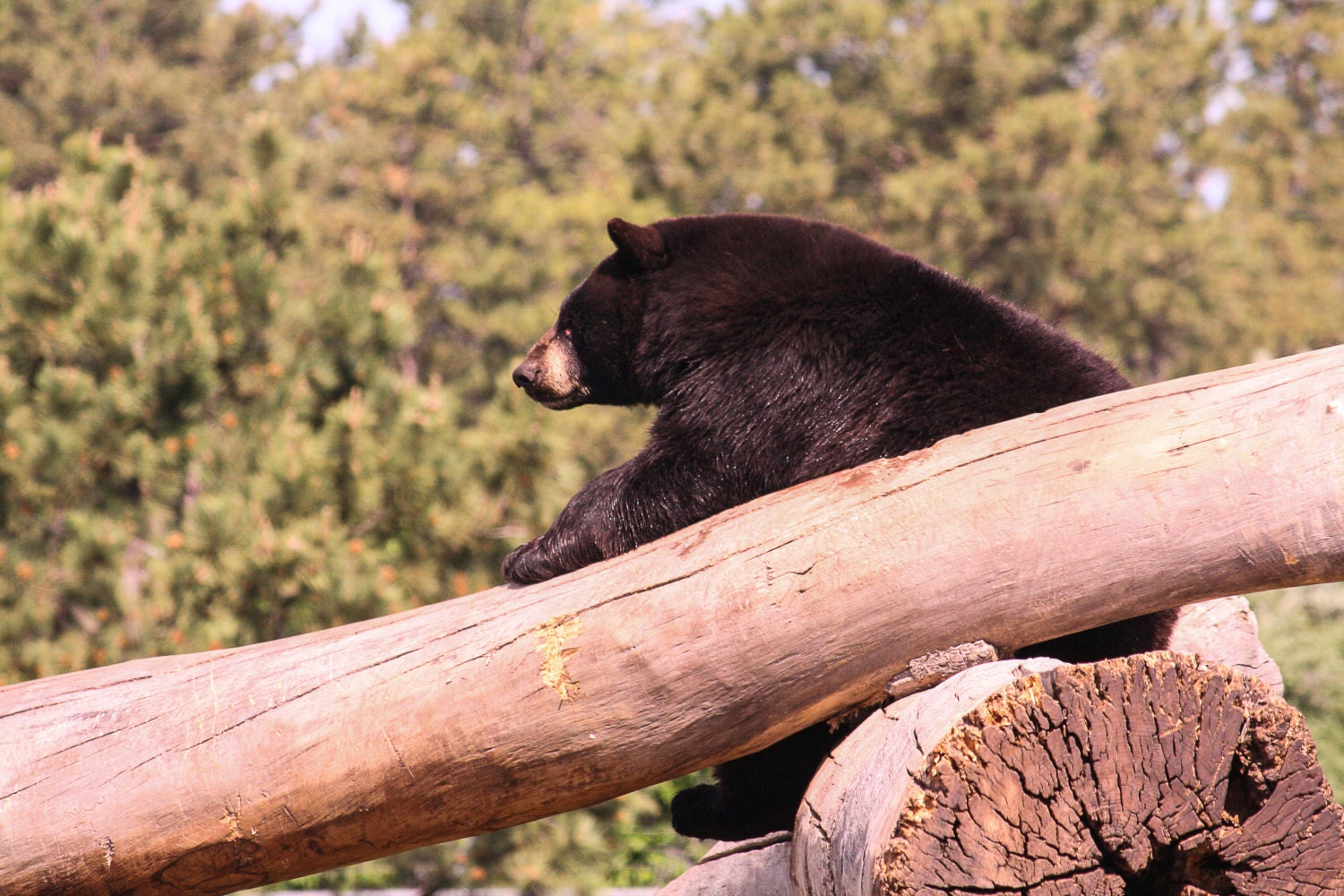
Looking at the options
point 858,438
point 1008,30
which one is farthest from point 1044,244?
point 858,438

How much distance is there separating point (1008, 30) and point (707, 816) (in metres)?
20.6

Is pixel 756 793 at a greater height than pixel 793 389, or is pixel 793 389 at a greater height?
pixel 793 389

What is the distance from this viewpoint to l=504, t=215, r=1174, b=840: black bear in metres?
3.26

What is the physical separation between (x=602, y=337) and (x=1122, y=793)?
7.69ft

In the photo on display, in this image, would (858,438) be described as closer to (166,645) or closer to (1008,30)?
(166,645)

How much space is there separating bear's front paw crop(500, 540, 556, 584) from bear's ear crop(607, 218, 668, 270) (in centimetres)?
100

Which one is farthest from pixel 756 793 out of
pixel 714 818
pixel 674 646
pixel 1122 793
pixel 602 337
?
pixel 602 337

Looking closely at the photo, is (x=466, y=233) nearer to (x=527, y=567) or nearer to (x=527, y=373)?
(x=527, y=373)

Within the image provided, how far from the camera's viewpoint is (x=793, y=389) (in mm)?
3438

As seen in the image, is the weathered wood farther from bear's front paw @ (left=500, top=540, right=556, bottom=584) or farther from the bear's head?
the bear's head

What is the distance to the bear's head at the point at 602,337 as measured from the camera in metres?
3.96

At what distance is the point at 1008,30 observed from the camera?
2169 cm

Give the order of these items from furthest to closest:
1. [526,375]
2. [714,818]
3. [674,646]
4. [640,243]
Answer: [526,375]
[640,243]
[714,818]
[674,646]

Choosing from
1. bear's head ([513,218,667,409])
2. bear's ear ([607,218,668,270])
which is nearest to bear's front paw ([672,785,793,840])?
bear's head ([513,218,667,409])
